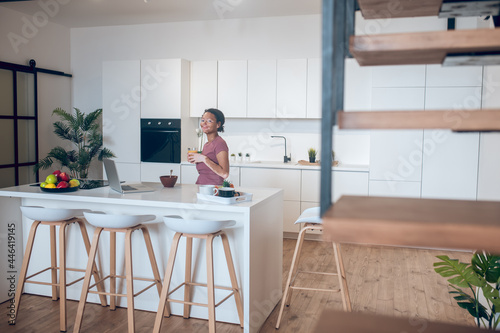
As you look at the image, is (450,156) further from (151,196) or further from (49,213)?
(49,213)

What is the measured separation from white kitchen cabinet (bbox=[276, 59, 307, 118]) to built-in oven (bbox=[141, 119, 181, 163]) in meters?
1.37

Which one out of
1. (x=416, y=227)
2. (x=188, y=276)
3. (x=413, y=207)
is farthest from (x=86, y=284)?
(x=416, y=227)

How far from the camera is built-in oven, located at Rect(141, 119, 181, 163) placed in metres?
6.34

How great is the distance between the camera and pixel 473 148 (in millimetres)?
5391

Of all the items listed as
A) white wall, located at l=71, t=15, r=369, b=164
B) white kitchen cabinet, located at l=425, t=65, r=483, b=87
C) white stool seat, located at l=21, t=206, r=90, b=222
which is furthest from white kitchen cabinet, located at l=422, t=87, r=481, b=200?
white stool seat, located at l=21, t=206, r=90, b=222

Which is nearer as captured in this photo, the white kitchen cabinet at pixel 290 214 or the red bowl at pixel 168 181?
the red bowl at pixel 168 181

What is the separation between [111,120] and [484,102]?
4661 millimetres

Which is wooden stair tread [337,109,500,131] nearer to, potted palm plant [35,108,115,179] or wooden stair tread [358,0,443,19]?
wooden stair tread [358,0,443,19]

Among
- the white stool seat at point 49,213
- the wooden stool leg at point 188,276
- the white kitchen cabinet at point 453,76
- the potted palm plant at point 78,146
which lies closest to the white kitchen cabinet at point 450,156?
the white kitchen cabinet at point 453,76

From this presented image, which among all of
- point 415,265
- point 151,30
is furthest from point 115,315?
point 151,30

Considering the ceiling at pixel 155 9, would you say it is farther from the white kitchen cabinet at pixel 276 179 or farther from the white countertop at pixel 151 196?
the white countertop at pixel 151 196

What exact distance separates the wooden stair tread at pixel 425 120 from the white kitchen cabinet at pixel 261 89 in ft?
17.1

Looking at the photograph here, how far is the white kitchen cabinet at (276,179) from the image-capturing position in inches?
235

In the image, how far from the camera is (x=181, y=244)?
360 centimetres
